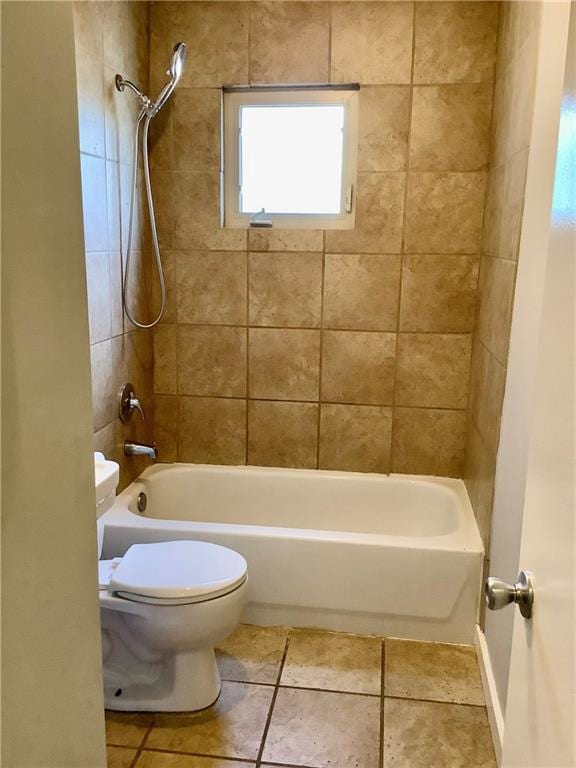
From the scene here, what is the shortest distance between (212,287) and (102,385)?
723 mm

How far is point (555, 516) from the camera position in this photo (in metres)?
0.81

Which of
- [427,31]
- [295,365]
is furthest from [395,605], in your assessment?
[427,31]

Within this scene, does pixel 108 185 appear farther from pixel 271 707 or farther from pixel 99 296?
pixel 271 707

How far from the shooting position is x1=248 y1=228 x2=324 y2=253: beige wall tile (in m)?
2.81

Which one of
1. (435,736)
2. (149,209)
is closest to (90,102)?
(149,209)

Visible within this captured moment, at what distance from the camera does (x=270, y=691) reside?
211 cm

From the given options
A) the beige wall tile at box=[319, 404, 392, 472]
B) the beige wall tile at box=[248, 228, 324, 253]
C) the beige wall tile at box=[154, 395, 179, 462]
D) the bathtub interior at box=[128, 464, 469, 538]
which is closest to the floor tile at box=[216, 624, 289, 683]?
the bathtub interior at box=[128, 464, 469, 538]

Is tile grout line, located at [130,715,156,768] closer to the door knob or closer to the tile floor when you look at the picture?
the tile floor

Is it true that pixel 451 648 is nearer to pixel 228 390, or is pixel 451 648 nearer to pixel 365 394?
pixel 365 394

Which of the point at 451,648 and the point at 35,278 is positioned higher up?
the point at 35,278

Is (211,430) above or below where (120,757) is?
above

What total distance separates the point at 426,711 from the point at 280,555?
0.70 metres

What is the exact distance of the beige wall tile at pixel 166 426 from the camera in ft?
10.0

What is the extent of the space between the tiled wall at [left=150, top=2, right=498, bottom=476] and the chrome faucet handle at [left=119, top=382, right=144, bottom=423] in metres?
0.32
